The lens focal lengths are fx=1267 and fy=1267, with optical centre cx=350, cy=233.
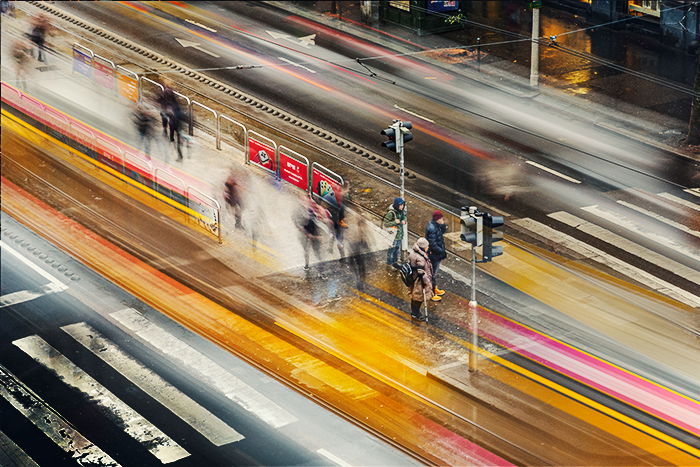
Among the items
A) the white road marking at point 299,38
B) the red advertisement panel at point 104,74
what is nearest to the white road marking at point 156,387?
the red advertisement panel at point 104,74

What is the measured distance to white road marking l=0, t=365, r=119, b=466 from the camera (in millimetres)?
21203

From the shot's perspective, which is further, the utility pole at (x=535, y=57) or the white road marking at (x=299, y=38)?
the white road marking at (x=299, y=38)

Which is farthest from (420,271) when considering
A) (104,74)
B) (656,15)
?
(656,15)

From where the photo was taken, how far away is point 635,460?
2052 cm

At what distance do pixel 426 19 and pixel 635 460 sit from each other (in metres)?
26.8

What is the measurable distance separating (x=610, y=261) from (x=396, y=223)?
486 centimetres

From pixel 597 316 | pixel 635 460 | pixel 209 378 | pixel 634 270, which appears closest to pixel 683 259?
pixel 634 270

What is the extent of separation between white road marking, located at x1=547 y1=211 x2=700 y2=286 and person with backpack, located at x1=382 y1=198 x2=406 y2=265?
459cm

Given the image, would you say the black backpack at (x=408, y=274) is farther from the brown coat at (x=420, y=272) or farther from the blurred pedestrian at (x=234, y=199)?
the blurred pedestrian at (x=234, y=199)

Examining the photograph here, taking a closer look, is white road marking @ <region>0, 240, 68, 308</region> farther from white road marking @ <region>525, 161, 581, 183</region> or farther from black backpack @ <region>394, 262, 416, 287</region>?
white road marking @ <region>525, 161, 581, 183</region>

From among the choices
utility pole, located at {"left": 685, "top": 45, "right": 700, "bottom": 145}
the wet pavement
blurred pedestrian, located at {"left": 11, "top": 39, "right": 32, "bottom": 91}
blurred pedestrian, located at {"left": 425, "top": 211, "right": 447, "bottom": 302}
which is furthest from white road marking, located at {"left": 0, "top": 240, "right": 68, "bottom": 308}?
the wet pavement

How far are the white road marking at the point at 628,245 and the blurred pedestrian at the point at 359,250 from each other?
458cm

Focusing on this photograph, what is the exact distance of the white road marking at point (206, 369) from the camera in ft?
73.4

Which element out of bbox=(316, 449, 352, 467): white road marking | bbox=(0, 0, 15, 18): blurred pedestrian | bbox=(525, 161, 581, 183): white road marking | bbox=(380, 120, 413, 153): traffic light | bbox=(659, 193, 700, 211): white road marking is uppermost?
bbox=(380, 120, 413, 153): traffic light
